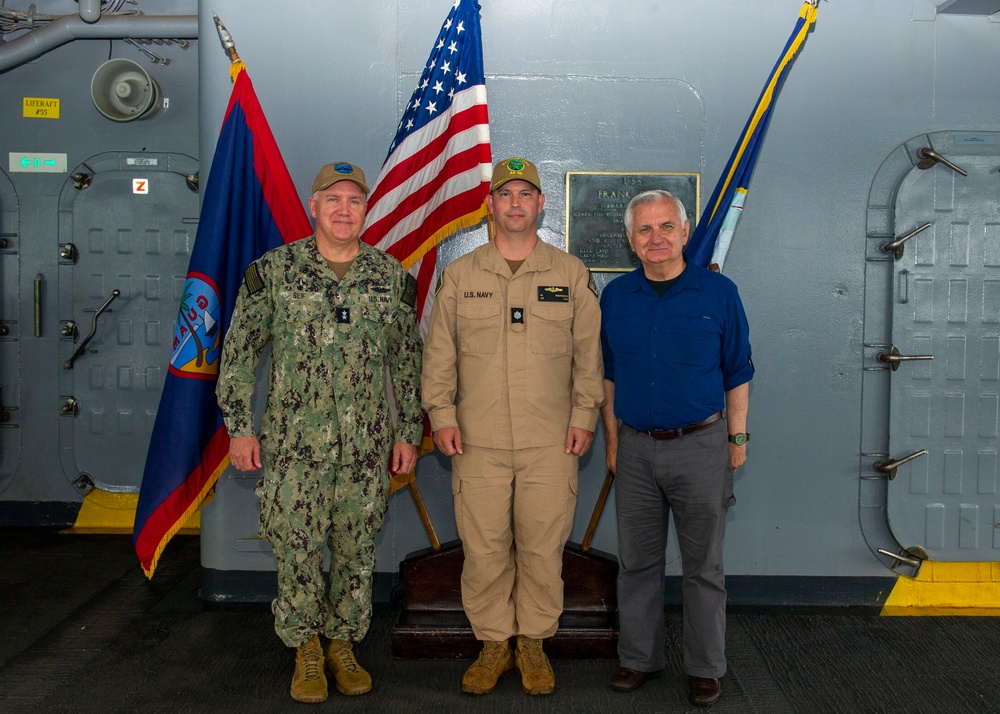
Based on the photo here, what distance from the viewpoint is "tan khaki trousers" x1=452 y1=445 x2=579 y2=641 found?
2.51 m

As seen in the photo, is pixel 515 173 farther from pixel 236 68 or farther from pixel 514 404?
pixel 236 68

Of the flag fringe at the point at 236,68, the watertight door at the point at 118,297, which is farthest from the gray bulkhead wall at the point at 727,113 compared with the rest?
the watertight door at the point at 118,297

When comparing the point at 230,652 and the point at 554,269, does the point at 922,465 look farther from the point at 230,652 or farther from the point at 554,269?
the point at 230,652

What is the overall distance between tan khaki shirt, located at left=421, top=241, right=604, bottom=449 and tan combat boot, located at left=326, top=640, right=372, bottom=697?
2.95ft

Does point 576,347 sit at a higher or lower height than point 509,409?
higher

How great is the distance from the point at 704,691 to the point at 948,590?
1.57 m

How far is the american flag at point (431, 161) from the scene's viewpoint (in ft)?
9.60

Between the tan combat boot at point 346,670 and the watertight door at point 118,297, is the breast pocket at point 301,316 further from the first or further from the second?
the watertight door at point 118,297

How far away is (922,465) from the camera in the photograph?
3201 millimetres

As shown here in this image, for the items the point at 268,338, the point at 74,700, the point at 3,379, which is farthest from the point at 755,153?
the point at 3,379

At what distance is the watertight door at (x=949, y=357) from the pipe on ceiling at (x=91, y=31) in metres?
4.14

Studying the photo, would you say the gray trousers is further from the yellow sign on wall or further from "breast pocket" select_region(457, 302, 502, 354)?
the yellow sign on wall

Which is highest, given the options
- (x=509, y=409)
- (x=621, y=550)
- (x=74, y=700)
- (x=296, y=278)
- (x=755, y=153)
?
(x=755, y=153)

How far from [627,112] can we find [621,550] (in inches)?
74.1
